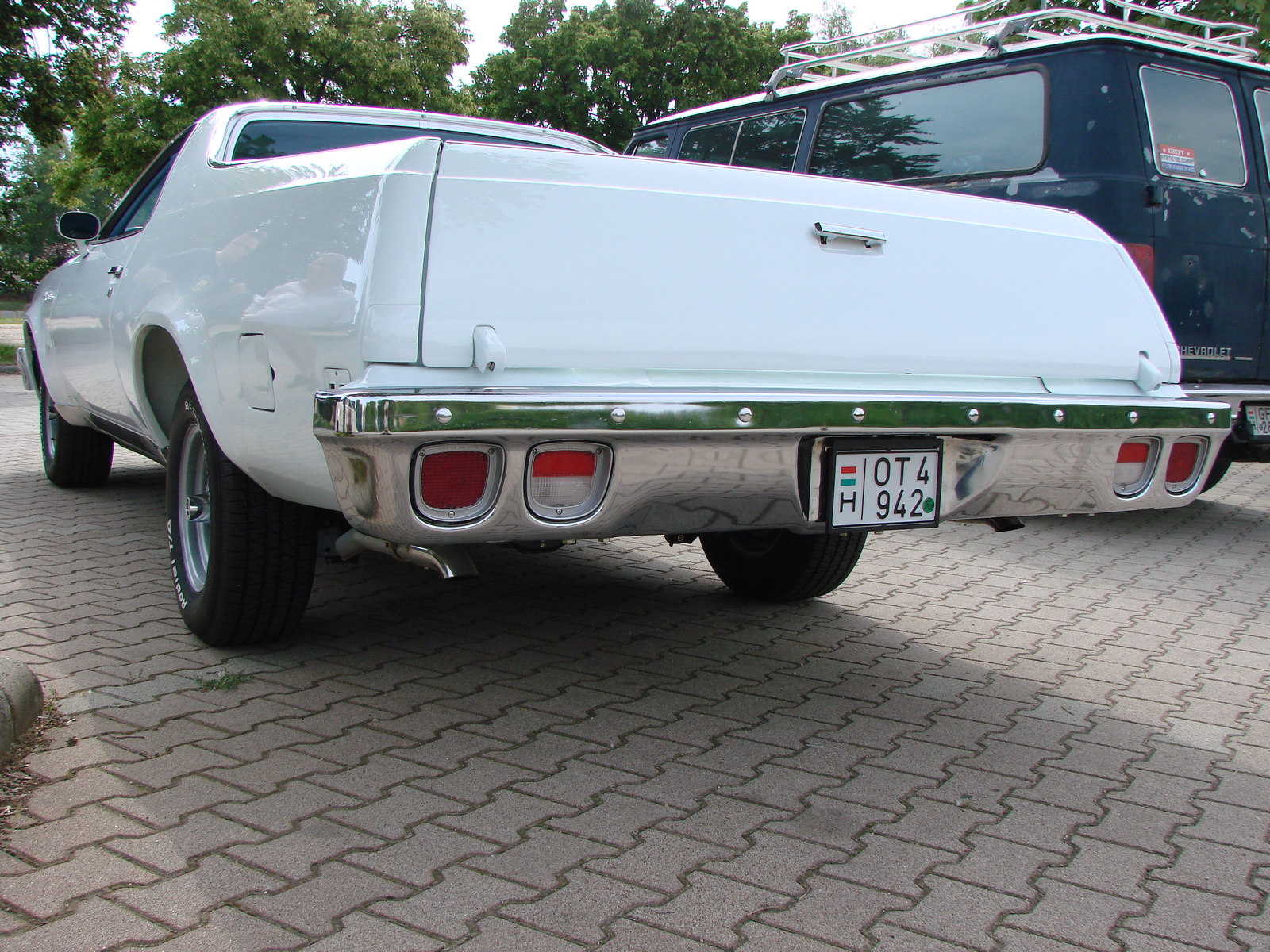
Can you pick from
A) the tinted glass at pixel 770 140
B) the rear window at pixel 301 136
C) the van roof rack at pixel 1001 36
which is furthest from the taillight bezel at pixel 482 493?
the tinted glass at pixel 770 140

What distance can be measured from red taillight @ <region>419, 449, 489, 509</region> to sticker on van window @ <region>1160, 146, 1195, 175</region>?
4.40 metres

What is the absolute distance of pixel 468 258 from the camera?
87.1 inches

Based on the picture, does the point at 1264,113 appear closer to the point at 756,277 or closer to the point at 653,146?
the point at 653,146

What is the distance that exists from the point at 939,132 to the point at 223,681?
15.3 feet

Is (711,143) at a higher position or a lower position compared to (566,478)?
higher

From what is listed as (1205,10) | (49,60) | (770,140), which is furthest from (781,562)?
(49,60)


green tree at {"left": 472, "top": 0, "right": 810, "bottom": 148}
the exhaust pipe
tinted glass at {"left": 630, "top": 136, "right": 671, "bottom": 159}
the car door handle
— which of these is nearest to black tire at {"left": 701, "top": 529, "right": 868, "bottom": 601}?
the car door handle

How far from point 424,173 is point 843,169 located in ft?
15.1

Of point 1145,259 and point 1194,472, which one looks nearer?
point 1194,472

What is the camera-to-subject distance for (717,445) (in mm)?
2367

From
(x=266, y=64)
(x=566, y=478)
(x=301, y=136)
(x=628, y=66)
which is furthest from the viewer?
(x=628, y=66)

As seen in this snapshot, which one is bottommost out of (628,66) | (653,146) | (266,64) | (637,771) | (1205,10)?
(637,771)

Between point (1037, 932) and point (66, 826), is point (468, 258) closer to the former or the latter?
point (66, 826)

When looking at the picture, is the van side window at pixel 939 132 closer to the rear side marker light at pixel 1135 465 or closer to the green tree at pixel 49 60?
the rear side marker light at pixel 1135 465
